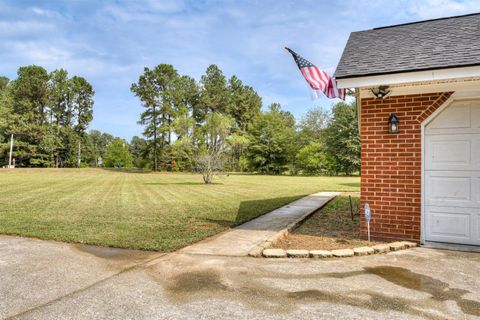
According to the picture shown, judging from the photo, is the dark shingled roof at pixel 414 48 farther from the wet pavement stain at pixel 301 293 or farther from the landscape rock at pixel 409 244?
the wet pavement stain at pixel 301 293

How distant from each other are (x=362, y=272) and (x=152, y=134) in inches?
1944

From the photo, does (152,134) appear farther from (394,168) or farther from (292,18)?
(394,168)

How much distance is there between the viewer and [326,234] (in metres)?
6.18

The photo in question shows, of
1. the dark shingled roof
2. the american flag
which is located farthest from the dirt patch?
the dark shingled roof

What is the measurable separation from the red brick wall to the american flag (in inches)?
31.5

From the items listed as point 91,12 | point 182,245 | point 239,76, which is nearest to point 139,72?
point 239,76

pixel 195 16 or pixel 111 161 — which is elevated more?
pixel 195 16

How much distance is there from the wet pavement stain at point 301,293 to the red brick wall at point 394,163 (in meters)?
1.62

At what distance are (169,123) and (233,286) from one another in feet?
161

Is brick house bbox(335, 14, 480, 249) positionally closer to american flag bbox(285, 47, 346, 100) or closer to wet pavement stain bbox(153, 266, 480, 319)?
american flag bbox(285, 47, 346, 100)

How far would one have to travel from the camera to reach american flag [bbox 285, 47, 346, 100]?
20.3 feet

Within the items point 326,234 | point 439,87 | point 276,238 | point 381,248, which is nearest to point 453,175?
point 439,87

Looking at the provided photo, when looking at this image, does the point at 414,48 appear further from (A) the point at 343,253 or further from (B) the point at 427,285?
(B) the point at 427,285

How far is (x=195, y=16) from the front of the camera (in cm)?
1159
